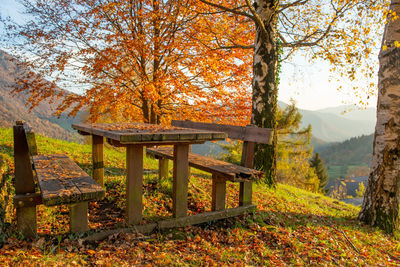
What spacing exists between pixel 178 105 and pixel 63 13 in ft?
13.5

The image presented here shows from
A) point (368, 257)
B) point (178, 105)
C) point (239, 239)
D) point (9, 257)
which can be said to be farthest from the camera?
point (178, 105)

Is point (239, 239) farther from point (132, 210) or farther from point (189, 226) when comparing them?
point (132, 210)

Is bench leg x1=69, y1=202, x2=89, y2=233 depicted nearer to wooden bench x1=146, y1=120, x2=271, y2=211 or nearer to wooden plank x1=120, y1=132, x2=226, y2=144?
wooden plank x1=120, y1=132, x2=226, y2=144

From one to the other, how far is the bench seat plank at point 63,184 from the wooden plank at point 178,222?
0.53m

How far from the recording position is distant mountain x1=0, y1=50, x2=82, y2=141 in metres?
7.40

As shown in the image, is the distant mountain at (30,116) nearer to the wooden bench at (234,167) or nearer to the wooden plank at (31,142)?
the wooden plank at (31,142)

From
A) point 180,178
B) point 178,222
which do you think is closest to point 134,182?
point 180,178

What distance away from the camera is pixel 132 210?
2826 mm

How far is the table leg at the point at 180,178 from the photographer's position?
2943mm

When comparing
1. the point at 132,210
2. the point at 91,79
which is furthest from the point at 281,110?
the point at 132,210

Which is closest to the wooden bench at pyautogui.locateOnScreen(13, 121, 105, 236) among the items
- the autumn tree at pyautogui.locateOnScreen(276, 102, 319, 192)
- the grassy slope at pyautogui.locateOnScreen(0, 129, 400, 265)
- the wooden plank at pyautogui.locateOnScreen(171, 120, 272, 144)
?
the grassy slope at pyautogui.locateOnScreen(0, 129, 400, 265)

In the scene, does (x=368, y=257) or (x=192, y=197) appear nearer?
(x=368, y=257)

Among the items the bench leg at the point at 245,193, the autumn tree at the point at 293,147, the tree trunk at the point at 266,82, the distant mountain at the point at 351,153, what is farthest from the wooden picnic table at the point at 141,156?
the distant mountain at the point at 351,153

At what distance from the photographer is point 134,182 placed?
2.79 metres
